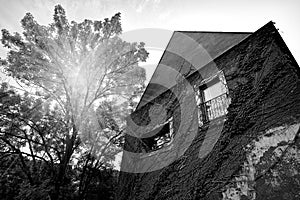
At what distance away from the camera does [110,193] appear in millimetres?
13469

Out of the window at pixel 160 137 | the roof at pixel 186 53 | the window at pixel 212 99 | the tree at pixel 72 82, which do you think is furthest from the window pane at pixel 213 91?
the tree at pixel 72 82

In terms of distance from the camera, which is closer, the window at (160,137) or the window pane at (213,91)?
the window pane at (213,91)

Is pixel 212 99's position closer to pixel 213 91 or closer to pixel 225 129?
pixel 213 91

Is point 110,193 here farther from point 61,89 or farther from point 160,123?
point 160,123

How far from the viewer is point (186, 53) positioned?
7965mm

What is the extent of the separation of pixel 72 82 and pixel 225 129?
7464mm

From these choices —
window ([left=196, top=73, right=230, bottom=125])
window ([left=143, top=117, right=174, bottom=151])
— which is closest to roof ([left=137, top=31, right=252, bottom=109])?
window ([left=196, top=73, right=230, bottom=125])

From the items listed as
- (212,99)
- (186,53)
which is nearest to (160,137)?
(212,99)

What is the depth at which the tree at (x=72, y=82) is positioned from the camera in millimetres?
8219

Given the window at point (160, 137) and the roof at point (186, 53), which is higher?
the roof at point (186, 53)

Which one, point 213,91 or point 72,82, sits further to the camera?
point 72,82

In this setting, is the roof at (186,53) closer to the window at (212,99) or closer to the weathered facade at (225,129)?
the weathered facade at (225,129)

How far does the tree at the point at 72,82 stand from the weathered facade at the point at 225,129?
3.30m

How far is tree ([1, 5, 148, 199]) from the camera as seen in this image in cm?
822
